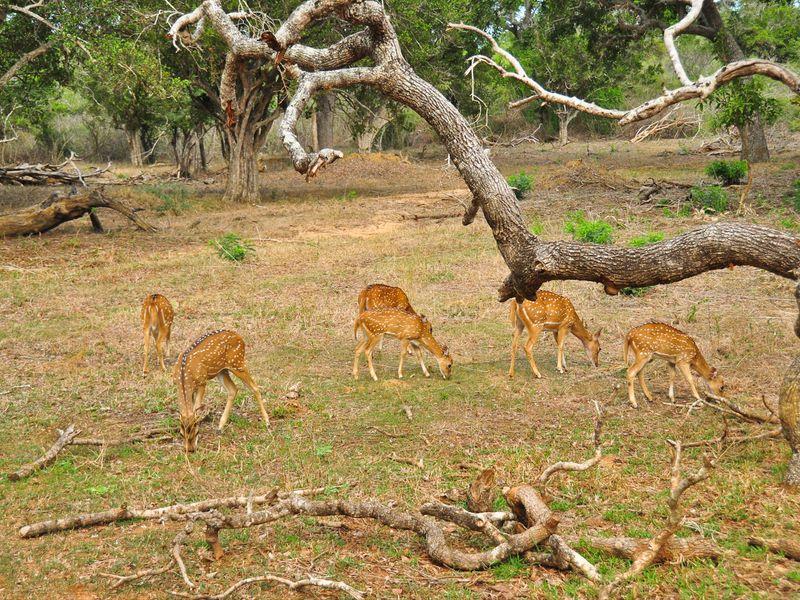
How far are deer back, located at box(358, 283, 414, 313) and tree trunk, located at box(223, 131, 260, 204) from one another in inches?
643

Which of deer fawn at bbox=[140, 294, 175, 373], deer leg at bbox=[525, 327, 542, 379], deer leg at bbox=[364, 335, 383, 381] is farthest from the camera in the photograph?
deer fawn at bbox=[140, 294, 175, 373]

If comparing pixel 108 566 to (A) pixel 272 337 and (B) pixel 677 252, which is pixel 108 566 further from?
(A) pixel 272 337

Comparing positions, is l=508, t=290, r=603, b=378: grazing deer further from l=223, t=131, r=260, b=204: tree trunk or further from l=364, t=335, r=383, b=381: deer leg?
l=223, t=131, r=260, b=204: tree trunk

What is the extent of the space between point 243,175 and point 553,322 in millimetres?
18295

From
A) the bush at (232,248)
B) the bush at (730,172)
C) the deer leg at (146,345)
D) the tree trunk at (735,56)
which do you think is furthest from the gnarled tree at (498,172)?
the tree trunk at (735,56)

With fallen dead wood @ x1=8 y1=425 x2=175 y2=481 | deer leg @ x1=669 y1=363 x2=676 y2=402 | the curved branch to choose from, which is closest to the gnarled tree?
the curved branch

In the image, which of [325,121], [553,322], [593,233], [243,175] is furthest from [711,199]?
[325,121]

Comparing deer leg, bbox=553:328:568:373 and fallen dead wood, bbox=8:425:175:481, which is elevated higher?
deer leg, bbox=553:328:568:373

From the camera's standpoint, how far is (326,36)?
25.0m

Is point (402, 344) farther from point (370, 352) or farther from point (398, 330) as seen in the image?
point (370, 352)

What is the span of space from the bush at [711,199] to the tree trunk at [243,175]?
45.0 ft

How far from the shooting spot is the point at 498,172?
293 inches

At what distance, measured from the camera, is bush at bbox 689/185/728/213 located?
61.5ft

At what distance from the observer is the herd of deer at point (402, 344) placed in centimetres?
831
